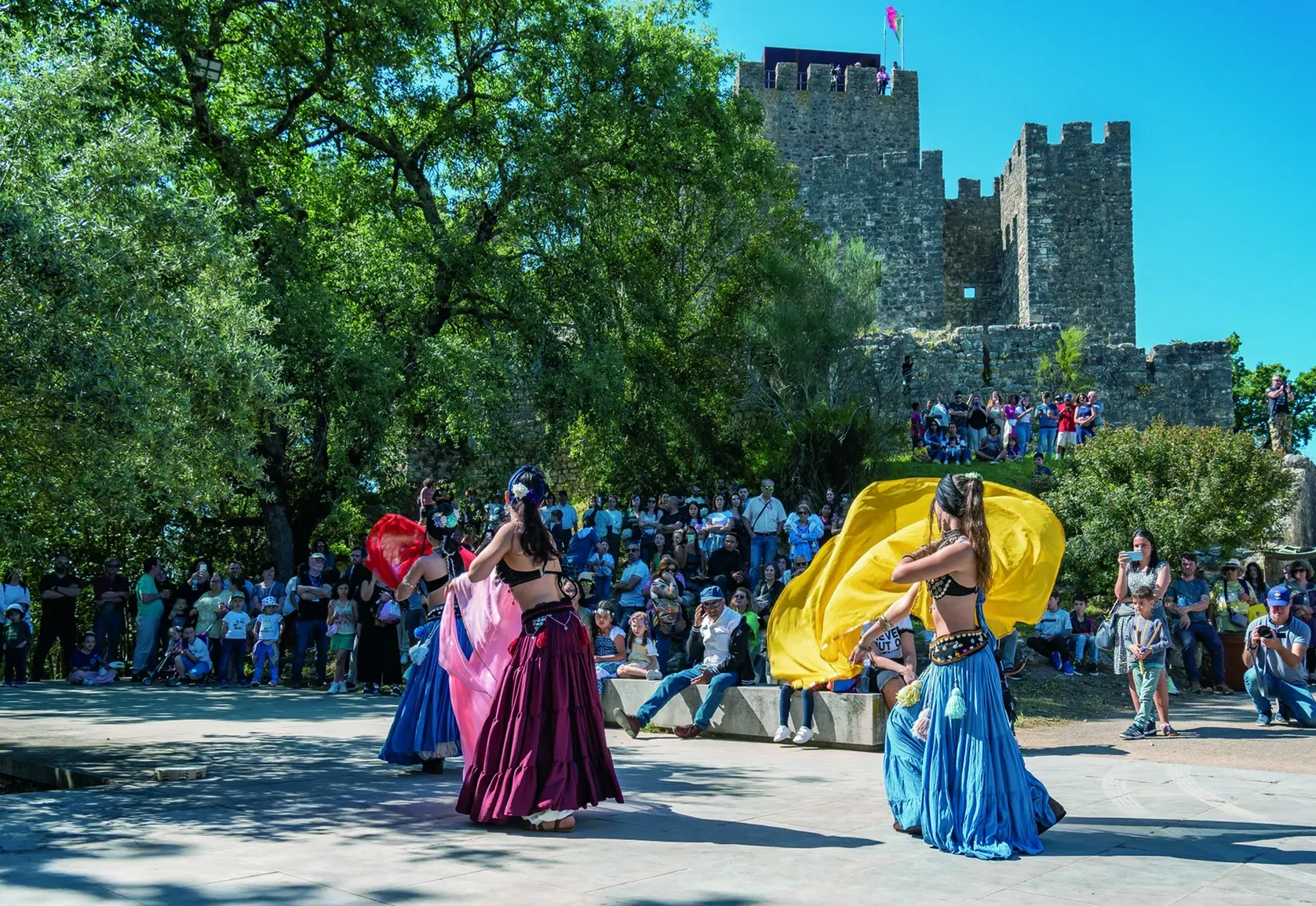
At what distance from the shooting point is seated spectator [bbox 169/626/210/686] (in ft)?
51.9

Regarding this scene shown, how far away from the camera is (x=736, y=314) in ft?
91.0

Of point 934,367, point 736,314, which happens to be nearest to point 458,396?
point 736,314

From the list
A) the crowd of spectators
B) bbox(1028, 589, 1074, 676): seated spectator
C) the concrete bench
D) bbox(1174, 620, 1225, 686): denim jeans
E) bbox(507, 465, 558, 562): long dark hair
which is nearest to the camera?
bbox(507, 465, 558, 562): long dark hair

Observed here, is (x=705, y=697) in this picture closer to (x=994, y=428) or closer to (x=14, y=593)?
(x=14, y=593)

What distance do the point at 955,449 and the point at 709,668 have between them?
1704 centimetres

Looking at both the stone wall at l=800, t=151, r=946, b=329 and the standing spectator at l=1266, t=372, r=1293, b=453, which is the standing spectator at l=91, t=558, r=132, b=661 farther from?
the stone wall at l=800, t=151, r=946, b=329

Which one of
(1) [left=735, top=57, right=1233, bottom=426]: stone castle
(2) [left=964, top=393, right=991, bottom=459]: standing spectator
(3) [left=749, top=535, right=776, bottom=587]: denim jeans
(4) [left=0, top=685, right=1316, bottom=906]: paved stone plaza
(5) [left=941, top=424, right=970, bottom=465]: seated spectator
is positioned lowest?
(4) [left=0, top=685, right=1316, bottom=906]: paved stone plaza

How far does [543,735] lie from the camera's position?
19.6ft

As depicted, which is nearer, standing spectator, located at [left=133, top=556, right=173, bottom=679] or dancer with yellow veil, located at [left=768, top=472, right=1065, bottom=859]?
dancer with yellow veil, located at [left=768, top=472, right=1065, bottom=859]

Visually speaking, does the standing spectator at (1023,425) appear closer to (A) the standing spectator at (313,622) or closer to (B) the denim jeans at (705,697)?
(A) the standing spectator at (313,622)

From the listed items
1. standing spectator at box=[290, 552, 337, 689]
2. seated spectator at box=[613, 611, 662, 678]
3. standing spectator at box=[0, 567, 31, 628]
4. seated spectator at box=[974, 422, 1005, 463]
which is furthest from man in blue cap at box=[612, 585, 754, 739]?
seated spectator at box=[974, 422, 1005, 463]

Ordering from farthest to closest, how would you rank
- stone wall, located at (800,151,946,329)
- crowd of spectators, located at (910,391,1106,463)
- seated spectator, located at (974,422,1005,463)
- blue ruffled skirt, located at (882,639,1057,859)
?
stone wall, located at (800,151,946,329) < seated spectator, located at (974,422,1005,463) < crowd of spectators, located at (910,391,1106,463) < blue ruffled skirt, located at (882,639,1057,859)

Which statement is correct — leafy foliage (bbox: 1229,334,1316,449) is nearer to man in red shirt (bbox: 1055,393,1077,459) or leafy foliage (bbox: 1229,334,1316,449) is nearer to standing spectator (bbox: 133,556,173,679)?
man in red shirt (bbox: 1055,393,1077,459)

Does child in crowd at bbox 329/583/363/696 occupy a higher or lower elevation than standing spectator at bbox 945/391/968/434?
lower
